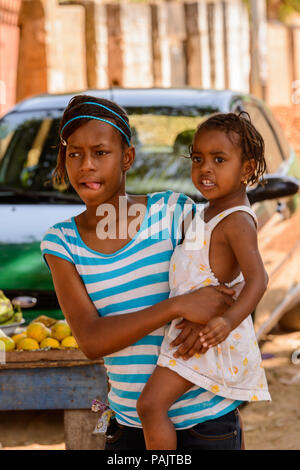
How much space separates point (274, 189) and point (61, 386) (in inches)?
75.5

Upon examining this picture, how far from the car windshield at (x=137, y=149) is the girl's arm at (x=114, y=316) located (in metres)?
2.55

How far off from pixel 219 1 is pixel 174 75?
7.75ft

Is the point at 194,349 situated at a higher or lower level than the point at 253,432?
higher

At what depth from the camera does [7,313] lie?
12.3ft

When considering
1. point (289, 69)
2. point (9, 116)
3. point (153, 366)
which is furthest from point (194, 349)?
point (289, 69)

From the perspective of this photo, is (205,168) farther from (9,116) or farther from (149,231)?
(9,116)

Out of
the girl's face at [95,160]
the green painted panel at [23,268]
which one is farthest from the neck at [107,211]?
the green painted panel at [23,268]

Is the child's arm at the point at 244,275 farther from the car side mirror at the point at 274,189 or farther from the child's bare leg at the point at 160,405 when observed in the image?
the car side mirror at the point at 274,189

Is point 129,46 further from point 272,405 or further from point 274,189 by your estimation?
point 272,405

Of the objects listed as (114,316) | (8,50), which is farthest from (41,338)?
(8,50)

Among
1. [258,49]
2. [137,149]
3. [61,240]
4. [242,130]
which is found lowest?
[61,240]

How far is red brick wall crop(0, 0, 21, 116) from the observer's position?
36.6 ft

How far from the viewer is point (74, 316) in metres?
2.06

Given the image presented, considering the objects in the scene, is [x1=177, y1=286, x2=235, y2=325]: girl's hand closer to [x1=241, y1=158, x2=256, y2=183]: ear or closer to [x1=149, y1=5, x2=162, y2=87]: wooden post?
[x1=241, y1=158, x2=256, y2=183]: ear
